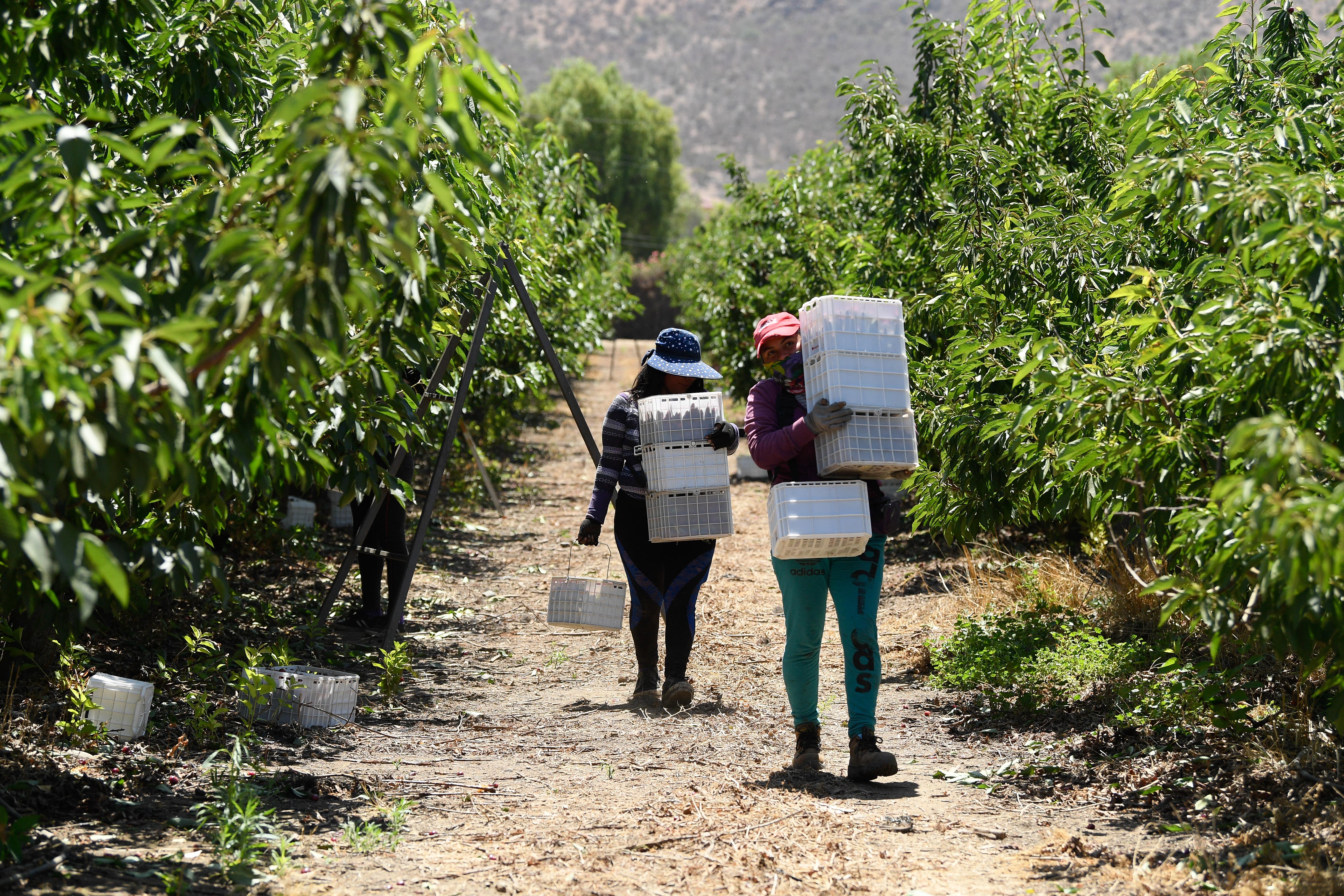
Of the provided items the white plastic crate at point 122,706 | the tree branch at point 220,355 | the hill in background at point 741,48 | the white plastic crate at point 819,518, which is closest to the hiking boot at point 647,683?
the white plastic crate at point 819,518

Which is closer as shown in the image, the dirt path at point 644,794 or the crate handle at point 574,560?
the dirt path at point 644,794

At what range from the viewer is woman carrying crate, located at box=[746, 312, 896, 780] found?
13.7ft

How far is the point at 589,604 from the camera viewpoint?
5.65 m

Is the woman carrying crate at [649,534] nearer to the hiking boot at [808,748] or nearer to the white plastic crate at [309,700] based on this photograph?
the hiking boot at [808,748]

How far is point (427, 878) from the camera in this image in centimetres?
318

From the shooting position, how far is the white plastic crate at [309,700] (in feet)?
15.4

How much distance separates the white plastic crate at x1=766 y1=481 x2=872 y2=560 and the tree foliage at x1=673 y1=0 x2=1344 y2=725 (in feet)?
2.23

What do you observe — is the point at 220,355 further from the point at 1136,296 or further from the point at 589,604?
the point at 589,604

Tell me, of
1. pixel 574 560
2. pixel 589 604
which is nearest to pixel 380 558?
pixel 589 604

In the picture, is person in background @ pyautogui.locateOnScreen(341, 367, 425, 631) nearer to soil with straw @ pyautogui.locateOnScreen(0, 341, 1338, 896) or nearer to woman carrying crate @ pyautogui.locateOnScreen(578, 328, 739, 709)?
soil with straw @ pyautogui.locateOnScreen(0, 341, 1338, 896)

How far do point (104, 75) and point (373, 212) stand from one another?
217 cm

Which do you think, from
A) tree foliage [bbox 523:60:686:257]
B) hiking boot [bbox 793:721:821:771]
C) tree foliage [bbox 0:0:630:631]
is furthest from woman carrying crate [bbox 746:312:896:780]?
tree foliage [bbox 523:60:686:257]

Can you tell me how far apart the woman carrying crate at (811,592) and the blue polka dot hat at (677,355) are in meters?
0.89

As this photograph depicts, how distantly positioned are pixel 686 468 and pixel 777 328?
0.97 meters
